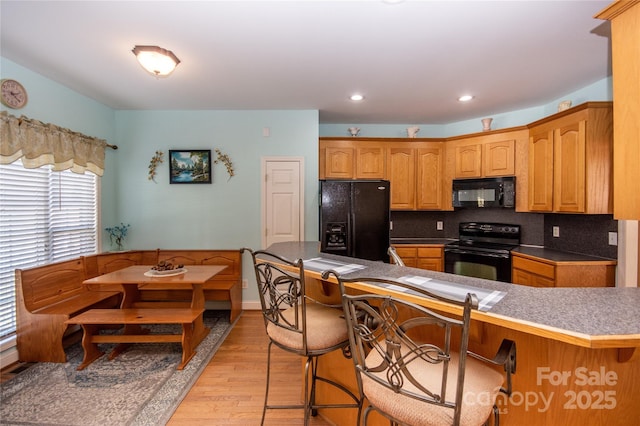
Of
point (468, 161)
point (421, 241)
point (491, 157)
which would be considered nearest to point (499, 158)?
point (491, 157)

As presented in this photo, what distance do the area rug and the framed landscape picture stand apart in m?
2.01

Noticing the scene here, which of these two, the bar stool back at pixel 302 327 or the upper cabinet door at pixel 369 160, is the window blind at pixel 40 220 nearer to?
the bar stool back at pixel 302 327

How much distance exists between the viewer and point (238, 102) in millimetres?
3428

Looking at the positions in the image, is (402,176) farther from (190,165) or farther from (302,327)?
(302,327)

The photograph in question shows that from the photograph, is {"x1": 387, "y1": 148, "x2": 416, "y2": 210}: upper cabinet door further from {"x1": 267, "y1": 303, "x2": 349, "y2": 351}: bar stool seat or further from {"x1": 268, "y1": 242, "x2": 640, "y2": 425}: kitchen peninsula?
{"x1": 268, "y1": 242, "x2": 640, "y2": 425}: kitchen peninsula

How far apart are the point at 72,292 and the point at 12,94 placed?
6.17 feet

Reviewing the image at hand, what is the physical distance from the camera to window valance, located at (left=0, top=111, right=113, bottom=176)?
2.37 meters

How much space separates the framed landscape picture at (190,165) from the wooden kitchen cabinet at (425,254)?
274cm

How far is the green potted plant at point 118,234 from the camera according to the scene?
3.60 metres

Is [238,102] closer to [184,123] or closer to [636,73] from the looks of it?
[184,123]

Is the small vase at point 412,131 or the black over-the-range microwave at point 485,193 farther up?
the small vase at point 412,131

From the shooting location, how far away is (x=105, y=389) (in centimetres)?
211

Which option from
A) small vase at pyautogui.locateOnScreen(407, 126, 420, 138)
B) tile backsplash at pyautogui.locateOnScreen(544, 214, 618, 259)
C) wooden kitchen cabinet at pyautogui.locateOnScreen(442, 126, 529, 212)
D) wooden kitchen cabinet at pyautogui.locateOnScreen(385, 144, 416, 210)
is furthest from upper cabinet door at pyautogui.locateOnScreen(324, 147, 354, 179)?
tile backsplash at pyautogui.locateOnScreen(544, 214, 618, 259)

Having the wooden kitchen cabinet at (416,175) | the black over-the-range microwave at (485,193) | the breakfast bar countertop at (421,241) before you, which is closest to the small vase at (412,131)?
the wooden kitchen cabinet at (416,175)
